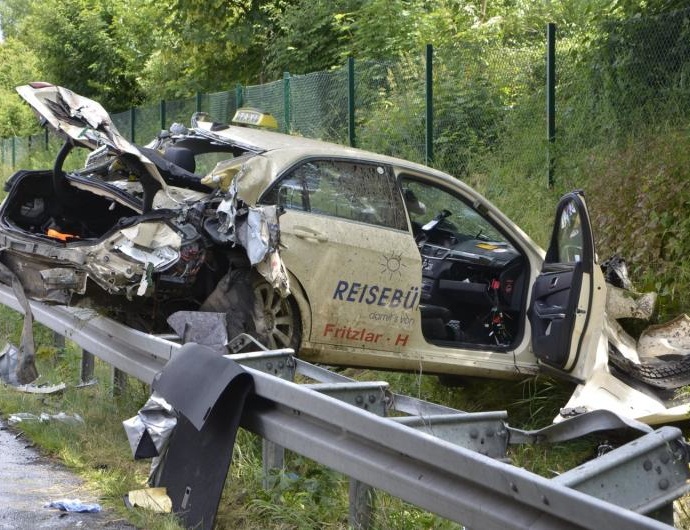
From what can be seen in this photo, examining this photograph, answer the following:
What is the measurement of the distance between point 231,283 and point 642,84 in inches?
242

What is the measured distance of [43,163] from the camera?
93.5 ft

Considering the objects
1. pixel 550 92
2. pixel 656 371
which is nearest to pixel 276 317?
pixel 656 371

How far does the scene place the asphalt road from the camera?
15.7ft

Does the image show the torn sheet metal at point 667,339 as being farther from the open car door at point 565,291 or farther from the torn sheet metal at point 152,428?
the torn sheet metal at point 152,428

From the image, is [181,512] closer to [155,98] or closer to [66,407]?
[66,407]

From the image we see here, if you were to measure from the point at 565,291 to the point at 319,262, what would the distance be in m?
1.48

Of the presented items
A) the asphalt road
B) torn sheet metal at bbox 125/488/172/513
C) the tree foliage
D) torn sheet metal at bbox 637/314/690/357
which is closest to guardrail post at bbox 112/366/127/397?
the asphalt road

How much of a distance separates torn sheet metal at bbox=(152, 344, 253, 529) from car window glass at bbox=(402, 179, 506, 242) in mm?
2933

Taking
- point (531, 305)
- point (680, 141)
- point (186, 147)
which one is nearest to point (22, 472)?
point (186, 147)

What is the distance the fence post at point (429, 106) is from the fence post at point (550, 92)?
1795 millimetres

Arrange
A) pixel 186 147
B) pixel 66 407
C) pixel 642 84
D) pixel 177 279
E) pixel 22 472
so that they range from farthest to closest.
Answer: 1. pixel 642 84
2. pixel 186 147
3. pixel 66 407
4. pixel 177 279
5. pixel 22 472

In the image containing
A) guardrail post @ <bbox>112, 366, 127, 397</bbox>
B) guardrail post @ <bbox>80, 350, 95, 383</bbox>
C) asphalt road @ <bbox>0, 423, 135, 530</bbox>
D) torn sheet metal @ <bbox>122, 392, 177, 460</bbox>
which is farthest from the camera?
guardrail post @ <bbox>80, 350, 95, 383</bbox>

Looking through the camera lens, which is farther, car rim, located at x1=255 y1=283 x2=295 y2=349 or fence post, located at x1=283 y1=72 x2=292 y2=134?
fence post, located at x1=283 y1=72 x2=292 y2=134

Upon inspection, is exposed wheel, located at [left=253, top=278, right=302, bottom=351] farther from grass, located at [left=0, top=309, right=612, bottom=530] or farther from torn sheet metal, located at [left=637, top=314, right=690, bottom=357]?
torn sheet metal, located at [left=637, top=314, right=690, bottom=357]
